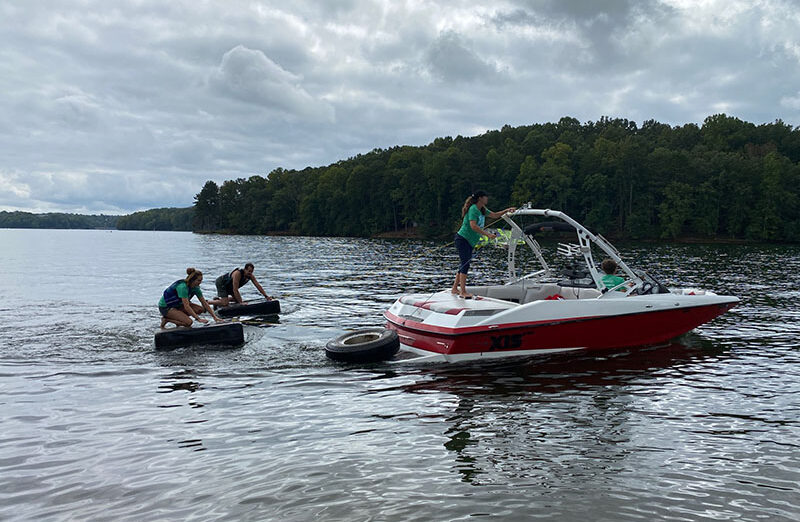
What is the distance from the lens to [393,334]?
1214 centimetres

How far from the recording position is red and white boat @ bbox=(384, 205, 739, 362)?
11867mm

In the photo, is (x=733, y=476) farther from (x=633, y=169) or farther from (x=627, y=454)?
(x=633, y=169)

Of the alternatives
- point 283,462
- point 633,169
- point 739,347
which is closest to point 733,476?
point 283,462

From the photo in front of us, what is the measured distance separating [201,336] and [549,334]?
26.8 feet

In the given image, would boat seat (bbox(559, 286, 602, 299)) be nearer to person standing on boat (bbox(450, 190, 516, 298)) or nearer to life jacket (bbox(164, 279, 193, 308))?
person standing on boat (bbox(450, 190, 516, 298))

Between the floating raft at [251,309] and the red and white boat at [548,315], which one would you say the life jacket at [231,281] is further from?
the red and white boat at [548,315]

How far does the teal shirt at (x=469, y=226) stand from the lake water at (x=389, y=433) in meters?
3.08

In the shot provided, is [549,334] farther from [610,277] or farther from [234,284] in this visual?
[234,284]

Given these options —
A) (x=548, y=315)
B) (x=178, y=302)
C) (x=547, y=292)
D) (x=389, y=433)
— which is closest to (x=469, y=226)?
(x=548, y=315)

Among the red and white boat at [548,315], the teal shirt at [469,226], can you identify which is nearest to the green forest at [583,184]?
the red and white boat at [548,315]

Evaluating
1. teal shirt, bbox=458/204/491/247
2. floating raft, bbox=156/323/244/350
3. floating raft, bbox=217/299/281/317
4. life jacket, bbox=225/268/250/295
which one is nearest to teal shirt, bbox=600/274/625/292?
teal shirt, bbox=458/204/491/247

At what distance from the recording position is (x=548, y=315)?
40.1 ft

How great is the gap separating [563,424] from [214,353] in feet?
26.8

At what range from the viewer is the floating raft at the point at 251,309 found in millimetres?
18016
